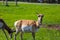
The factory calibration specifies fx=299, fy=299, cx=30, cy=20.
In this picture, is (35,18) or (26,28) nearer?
(26,28)

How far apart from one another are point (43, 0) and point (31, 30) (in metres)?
46.1

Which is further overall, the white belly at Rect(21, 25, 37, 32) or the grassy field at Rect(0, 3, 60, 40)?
the grassy field at Rect(0, 3, 60, 40)

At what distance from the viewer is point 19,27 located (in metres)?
12.8

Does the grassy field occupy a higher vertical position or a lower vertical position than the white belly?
lower

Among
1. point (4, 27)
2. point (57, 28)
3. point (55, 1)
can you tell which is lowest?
point (55, 1)

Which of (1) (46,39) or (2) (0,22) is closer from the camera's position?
(2) (0,22)

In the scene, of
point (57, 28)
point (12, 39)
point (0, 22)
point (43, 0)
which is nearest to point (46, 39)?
point (12, 39)

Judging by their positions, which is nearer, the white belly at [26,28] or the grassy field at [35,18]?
the white belly at [26,28]

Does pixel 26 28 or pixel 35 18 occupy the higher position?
pixel 26 28

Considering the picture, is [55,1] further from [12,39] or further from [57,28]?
[12,39]

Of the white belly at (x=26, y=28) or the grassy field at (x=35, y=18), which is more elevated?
the white belly at (x=26, y=28)

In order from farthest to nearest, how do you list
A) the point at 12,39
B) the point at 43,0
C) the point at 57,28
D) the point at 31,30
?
1. the point at 43,0
2. the point at 57,28
3. the point at 12,39
4. the point at 31,30

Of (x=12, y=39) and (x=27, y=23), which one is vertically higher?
(x=27, y=23)

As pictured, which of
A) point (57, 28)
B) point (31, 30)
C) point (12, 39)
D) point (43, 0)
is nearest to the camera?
point (31, 30)
